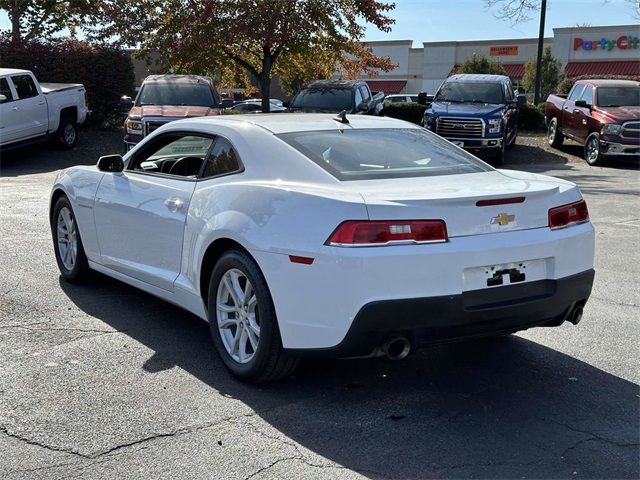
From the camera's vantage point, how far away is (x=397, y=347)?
13.1 feet

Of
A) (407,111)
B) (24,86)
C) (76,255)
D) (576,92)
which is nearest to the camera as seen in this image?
(76,255)

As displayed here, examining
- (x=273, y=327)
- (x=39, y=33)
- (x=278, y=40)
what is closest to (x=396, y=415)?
(x=273, y=327)

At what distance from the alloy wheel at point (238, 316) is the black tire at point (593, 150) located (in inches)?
597

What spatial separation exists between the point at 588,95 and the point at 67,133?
12.9m

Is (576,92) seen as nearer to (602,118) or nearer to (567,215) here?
(602,118)

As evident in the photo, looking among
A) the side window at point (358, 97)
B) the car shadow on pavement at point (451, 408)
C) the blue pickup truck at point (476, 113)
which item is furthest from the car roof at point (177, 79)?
the car shadow on pavement at point (451, 408)

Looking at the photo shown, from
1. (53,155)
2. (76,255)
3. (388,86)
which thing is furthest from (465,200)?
(388,86)

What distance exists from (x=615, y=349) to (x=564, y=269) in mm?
1187

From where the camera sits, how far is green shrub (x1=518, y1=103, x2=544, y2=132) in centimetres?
2364

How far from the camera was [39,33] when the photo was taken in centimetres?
2948

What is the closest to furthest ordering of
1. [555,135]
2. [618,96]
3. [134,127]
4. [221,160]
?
[221,160], [134,127], [618,96], [555,135]

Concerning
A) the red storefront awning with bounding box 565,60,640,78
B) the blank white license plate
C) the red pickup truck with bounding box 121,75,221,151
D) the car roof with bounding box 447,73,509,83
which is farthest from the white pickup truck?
the red storefront awning with bounding box 565,60,640,78

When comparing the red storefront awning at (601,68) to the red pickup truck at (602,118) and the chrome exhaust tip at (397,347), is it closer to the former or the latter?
the red pickup truck at (602,118)

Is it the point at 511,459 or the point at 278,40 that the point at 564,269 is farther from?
the point at 278,40
